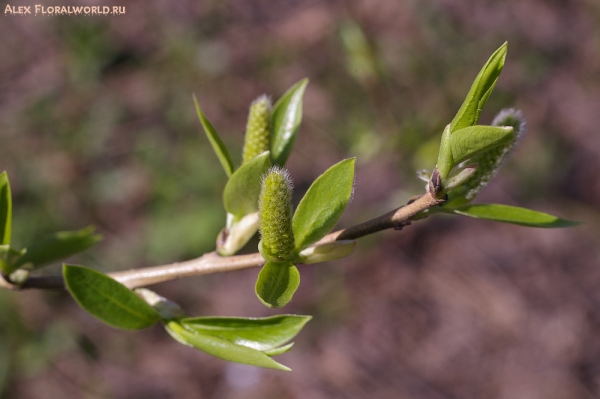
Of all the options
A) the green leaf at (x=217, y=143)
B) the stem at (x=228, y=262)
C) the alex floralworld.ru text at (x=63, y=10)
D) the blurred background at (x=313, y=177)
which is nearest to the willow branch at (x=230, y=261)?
the stem at (x=228, y=262)

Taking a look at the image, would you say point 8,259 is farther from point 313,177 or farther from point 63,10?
point 63,10

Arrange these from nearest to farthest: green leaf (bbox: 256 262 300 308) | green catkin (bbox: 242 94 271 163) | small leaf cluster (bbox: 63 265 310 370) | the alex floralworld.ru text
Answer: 1. green leaf (bbox: 256 262 300 308)
2. small leaf cluster (bbox: 63 265 310 370)
3. green catkin (bbox: 242 94 271 163)
4. the alex floralworld.ru text

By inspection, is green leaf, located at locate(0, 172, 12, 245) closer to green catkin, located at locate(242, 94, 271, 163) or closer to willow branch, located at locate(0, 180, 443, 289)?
willow branch, located at locate(0, 180, 443, 289)

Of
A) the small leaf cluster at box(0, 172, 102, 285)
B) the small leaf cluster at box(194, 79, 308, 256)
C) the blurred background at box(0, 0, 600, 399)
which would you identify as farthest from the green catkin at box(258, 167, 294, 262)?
the blurred background at box(0, 0, 600, 399)

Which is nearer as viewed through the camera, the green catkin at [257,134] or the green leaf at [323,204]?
the green leaf at [323,204]

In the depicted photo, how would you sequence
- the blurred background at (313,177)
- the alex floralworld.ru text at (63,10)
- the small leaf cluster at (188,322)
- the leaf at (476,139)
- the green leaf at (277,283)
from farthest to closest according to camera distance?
the alex floralworld.ru text at (63,10) < the blurred background at (313,177) < the small leaf cluster at (188,322) < the green leaf at (277,283) < the leaf at (476,139)

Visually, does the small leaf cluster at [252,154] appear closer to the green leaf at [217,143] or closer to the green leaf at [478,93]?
the green leaf at [217,143]
